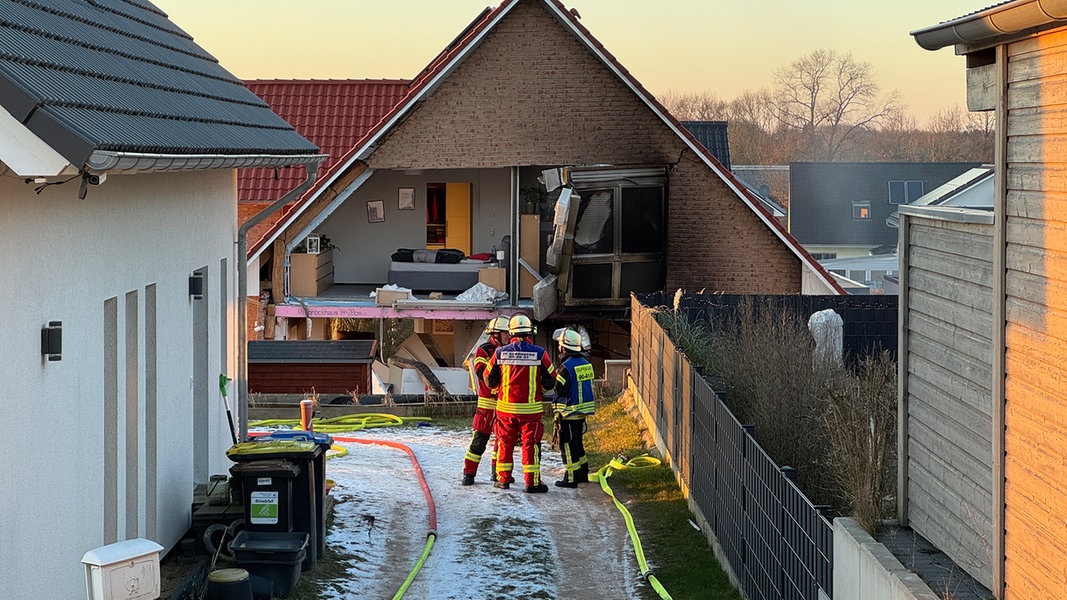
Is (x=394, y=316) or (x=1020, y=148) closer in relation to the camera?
(x=1020, y=148)

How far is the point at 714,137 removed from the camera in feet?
129

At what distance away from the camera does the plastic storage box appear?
9836mm

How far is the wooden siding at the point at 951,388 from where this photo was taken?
6234 millimetres

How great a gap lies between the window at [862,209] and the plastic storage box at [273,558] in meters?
74.2

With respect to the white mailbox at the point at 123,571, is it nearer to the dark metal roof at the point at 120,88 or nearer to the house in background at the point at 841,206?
the dark metal roof at the point at 120,88

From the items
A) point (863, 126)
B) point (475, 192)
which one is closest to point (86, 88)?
point (475, 192)

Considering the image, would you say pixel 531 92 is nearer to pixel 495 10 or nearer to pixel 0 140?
pixel 495 10

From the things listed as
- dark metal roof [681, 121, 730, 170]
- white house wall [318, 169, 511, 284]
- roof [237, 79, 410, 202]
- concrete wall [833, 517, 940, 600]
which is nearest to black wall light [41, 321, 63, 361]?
concrete wall [833, 517, 940, 600]

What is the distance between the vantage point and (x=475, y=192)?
32281 mm

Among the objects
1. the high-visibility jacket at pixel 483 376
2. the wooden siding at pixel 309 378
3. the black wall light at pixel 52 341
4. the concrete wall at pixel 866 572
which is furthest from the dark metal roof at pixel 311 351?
the concrete wall at pixel 866 572

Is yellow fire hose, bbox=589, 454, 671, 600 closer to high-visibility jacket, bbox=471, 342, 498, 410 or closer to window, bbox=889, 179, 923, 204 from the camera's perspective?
high-visibility jacket, bbox=471, 342, 498, 410

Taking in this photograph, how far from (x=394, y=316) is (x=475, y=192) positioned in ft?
16.9

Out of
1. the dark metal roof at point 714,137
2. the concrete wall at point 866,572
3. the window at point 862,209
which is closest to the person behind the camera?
the concrete wall at point 866,572

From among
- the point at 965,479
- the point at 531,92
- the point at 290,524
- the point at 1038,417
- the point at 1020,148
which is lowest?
the point at 290,524
